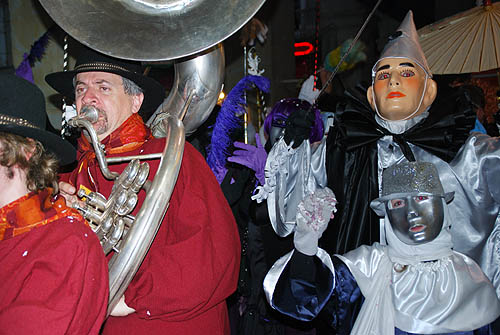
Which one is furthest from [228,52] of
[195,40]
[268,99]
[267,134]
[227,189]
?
[195,40]

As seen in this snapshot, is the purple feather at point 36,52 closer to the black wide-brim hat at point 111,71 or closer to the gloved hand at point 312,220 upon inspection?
the black wide-brim hat at point 111,71

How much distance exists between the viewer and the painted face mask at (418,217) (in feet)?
6.98

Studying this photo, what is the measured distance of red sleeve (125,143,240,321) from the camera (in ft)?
5.39

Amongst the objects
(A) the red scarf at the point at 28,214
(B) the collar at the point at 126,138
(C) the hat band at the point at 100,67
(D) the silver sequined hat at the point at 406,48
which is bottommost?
(A) the red scarf at the point at 28,214

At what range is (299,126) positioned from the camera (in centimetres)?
256

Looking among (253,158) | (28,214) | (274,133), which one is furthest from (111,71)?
(274,133)

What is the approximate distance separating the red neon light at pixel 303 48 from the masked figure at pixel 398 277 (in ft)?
36.0

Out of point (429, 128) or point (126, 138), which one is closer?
point (126, 138)

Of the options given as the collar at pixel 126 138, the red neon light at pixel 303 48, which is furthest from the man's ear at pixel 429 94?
the red neon light at pixel 303 48

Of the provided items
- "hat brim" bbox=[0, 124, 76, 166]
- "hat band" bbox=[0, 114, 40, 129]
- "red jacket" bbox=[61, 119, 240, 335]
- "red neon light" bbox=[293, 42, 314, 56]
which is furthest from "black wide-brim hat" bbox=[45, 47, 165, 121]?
"red neon light" bbox=[293, 42, 314, 56]

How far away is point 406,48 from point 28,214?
207cm

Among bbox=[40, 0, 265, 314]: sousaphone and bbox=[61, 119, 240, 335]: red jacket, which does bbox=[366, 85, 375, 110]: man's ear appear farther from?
bbox=[61, 119, 240, 335]: red jacket

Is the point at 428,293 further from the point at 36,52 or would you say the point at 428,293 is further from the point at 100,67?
the point at 36,52

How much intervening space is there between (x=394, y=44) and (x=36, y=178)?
6.57 ft
